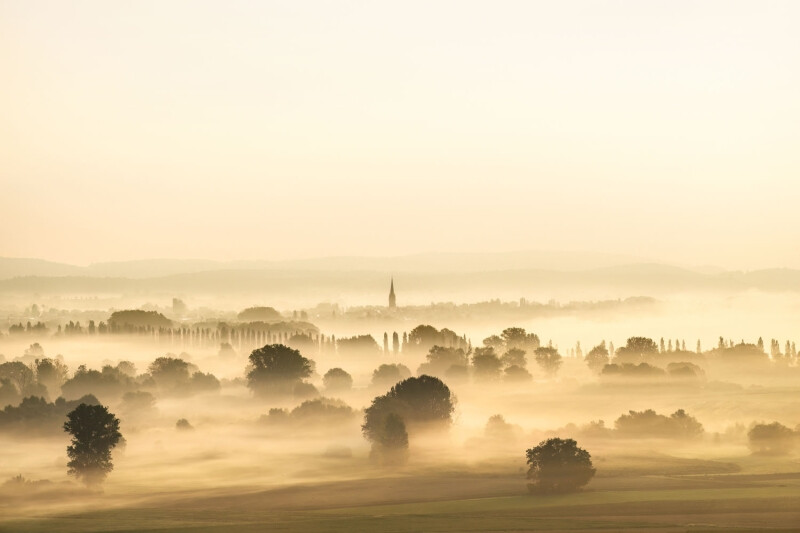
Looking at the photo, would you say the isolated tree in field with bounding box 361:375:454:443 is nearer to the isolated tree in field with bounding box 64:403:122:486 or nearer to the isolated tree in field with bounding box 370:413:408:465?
the isolated tree in field with bounding box 370:413:408:465

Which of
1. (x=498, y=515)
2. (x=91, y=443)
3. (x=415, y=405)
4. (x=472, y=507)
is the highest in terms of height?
(x=415, y=405)

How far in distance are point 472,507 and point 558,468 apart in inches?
824

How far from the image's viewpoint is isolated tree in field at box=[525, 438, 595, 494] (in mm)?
140250

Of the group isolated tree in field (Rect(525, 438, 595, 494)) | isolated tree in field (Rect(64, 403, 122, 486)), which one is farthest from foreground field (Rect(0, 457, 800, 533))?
isolated tree in field (Rect(64, 403, 122, 486))

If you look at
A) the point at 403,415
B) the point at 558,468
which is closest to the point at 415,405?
the point at 403,415

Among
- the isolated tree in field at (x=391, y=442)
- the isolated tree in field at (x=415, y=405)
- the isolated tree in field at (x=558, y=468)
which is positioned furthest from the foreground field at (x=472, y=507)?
the isolated tree in field at (x=415, y=405)

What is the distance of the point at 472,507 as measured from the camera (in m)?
128

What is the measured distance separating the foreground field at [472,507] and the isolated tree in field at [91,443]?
13.2 m

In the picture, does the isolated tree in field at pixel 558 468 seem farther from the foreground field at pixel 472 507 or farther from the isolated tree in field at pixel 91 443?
the isolated tree in field at pixel 91 443

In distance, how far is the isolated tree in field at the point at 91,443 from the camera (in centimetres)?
14575

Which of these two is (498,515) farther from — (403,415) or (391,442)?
(403,415)

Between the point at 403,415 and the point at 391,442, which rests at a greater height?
the point at 403,415

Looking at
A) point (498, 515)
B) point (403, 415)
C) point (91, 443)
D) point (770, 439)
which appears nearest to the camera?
point (498, 515)

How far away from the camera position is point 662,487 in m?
138
